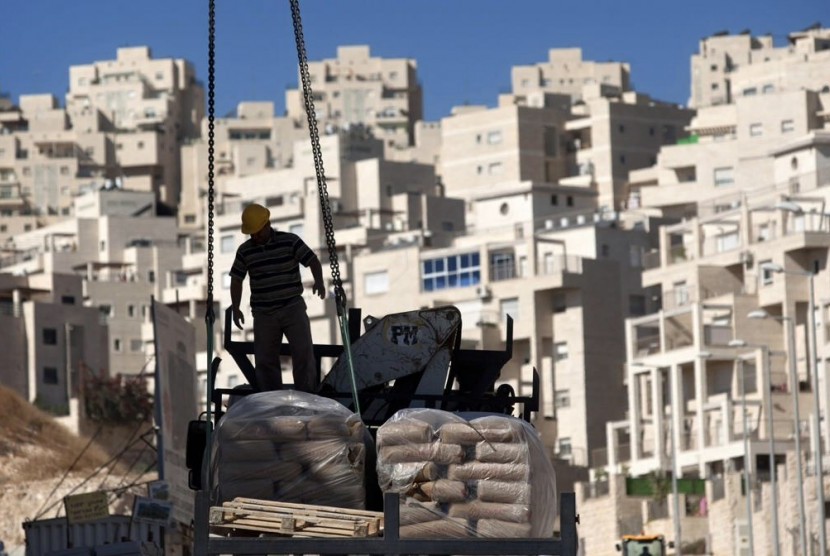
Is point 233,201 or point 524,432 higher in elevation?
point 233,201

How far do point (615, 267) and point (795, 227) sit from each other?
10.6 metres

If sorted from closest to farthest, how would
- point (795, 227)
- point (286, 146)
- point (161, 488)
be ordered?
point (161, 488) → point (795, 227) → point (286, 146)

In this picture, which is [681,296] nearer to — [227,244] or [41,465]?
[41,465]

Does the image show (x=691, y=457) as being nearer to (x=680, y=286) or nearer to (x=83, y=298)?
(x=680, y=286)

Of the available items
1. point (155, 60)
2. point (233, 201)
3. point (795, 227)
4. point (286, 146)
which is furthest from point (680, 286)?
point (155, 60)

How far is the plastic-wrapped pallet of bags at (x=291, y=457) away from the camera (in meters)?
15.4

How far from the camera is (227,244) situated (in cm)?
11219

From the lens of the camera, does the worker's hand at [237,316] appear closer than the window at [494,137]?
Yes

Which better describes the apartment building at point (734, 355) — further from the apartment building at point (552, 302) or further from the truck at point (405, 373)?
the truck at point (405, 373)

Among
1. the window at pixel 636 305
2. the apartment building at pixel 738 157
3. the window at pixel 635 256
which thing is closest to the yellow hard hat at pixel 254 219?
the window at pixel 636 305

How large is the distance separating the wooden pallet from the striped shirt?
3.14m

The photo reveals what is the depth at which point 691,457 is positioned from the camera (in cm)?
7706

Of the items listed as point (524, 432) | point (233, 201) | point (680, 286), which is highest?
point (233, 201)

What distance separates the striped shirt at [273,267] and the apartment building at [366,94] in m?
164
